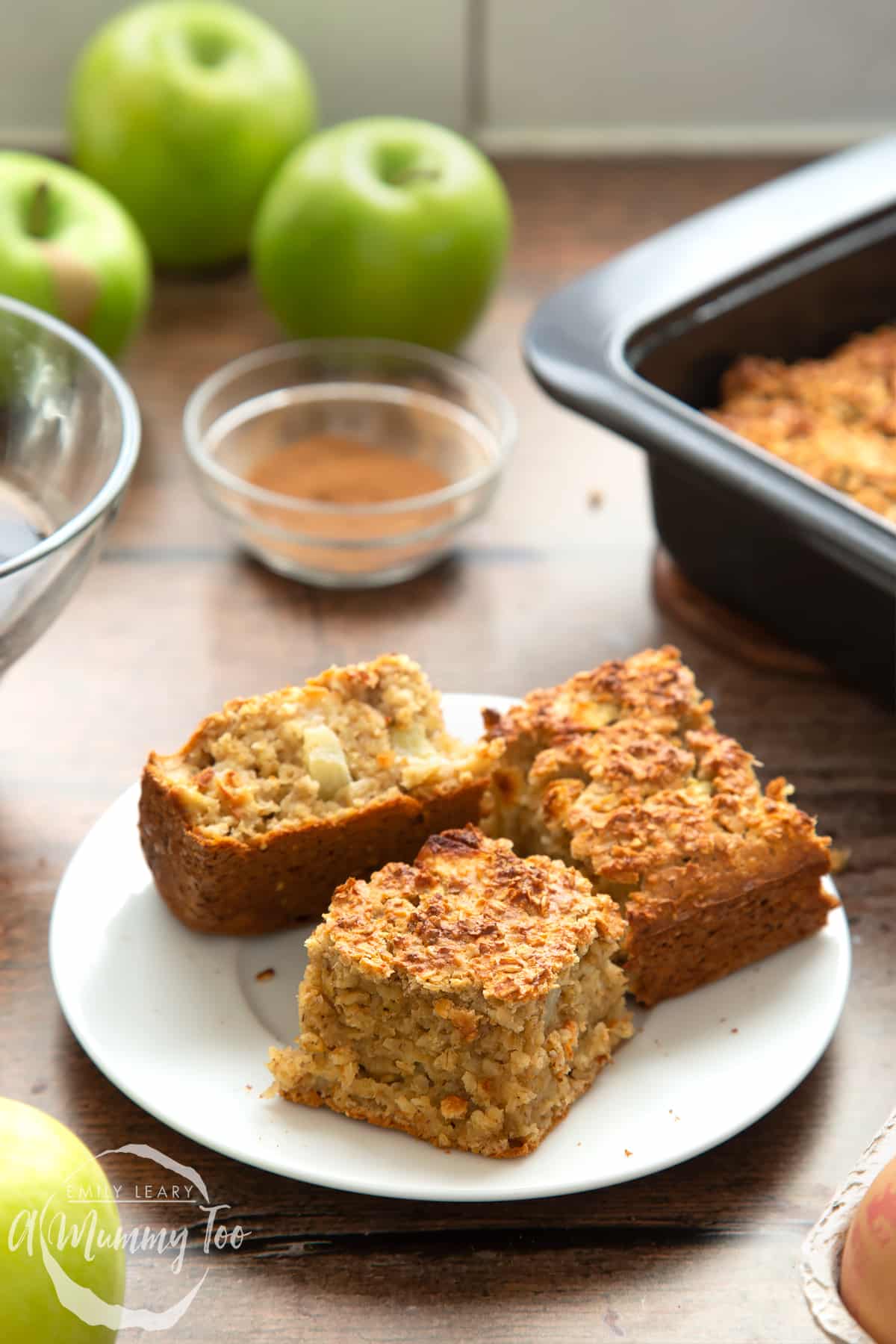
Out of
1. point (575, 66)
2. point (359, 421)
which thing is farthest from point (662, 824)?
point (575, 66)

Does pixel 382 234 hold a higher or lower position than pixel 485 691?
higher

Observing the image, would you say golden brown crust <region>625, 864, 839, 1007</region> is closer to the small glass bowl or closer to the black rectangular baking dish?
the black rectangular baking dish

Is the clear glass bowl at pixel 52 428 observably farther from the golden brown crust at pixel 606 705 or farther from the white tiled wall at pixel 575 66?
the white tiled wall at pixel 575 66

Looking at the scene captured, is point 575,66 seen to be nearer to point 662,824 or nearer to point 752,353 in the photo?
point 752,353

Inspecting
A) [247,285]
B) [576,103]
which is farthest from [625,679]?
[576,103]

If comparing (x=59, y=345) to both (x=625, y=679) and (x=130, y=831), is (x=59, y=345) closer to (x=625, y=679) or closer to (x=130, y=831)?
(x=130, y=831)

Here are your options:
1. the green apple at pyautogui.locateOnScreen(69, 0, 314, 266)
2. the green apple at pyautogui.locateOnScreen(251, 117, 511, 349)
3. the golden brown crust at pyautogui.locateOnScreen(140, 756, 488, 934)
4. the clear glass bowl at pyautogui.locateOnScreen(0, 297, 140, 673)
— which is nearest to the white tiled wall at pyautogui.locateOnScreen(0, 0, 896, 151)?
the green apple at pyautogui.locateOnScreen(69, 0, 314, 266)
